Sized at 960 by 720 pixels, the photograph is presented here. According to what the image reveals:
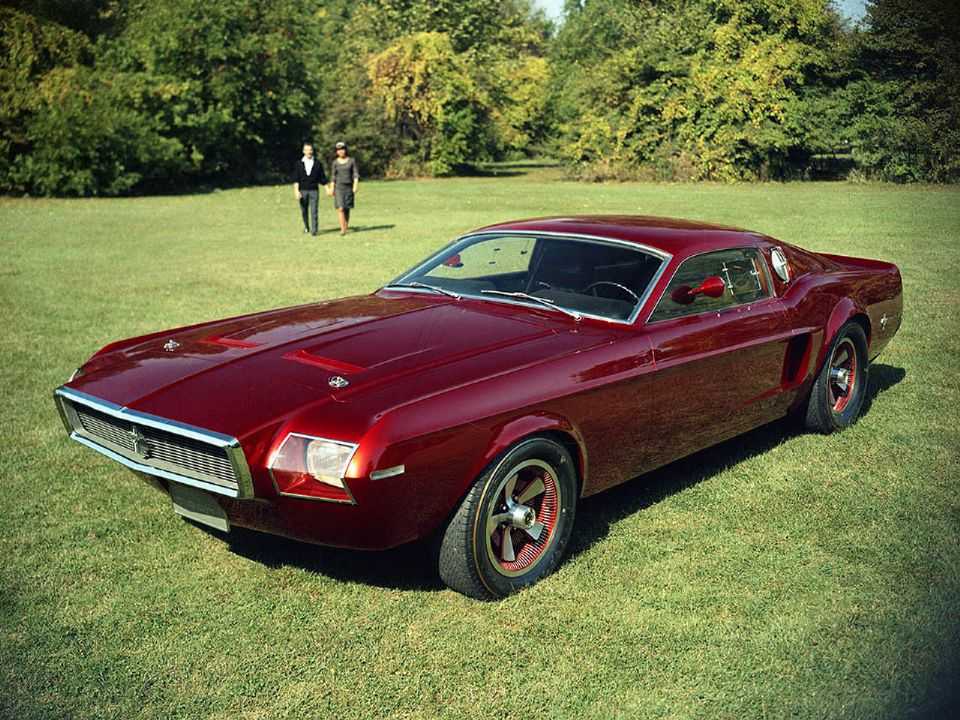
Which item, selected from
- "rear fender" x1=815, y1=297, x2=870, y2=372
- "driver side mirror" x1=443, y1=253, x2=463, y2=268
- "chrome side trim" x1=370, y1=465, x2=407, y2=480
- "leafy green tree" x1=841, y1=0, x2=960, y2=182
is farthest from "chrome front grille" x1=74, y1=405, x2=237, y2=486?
"leafy green tree" x1=841, y1=0, x2=960, y2=182

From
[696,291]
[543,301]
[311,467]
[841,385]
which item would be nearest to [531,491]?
[311,467]

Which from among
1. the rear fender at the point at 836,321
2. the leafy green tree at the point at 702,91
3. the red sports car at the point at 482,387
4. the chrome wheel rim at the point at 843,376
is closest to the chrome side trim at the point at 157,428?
the red sports car at the point at 482,387

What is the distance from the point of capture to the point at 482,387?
4.08m

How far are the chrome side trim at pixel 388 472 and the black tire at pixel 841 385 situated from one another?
3.44m

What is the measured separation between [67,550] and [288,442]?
164 centimetres

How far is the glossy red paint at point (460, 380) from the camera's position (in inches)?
150

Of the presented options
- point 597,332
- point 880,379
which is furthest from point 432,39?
point 597,332

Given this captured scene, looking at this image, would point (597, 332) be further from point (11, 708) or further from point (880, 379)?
A: point (880, 379)

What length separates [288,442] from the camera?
12.5 ft

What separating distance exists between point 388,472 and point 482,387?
596 mm

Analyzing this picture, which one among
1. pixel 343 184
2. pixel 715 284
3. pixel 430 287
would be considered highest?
pixel 715 284

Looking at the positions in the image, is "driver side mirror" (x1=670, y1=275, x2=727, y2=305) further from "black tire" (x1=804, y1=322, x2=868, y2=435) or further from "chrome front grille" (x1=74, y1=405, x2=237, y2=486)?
"chrome front grille" (x1=74, y1=405, x2=237, y2=486)

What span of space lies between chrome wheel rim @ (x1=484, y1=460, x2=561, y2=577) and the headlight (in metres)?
0.67

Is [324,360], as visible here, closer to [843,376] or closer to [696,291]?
[696,291]
